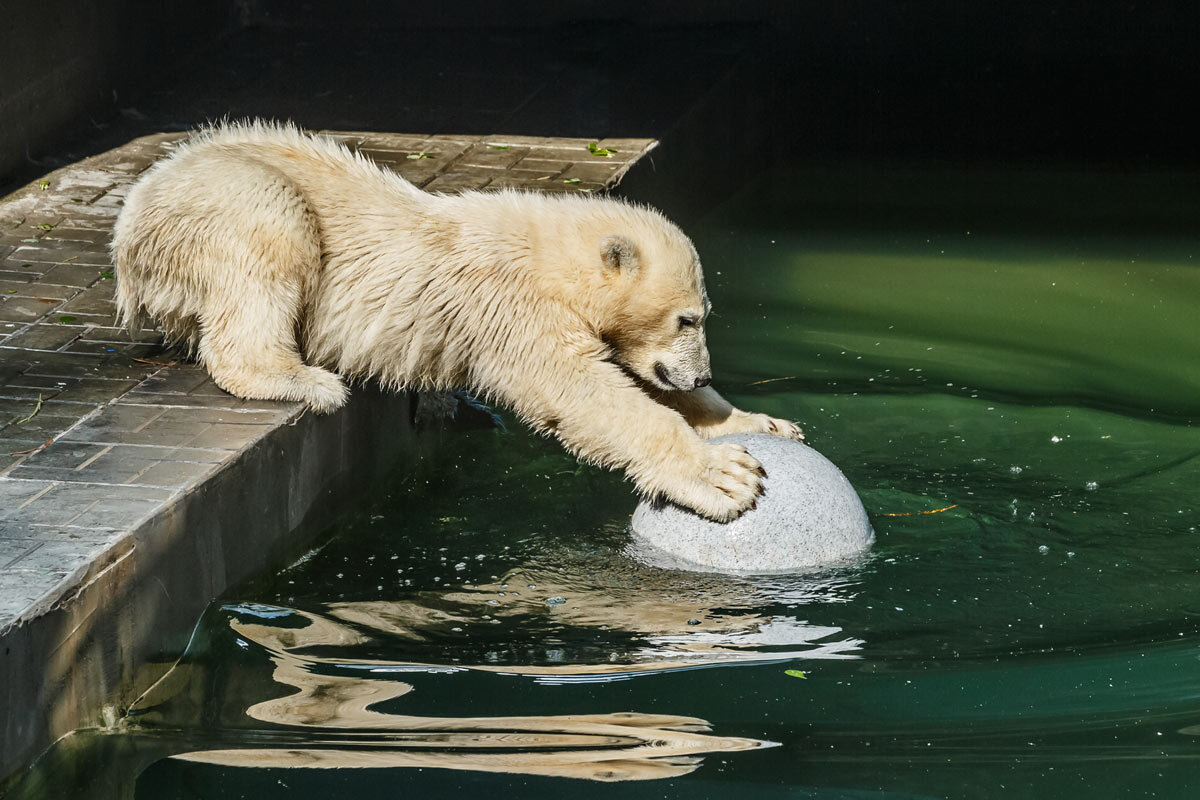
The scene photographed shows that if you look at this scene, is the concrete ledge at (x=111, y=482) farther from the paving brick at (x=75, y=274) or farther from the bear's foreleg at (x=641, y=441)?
the bear's foreleg at (x=641, y=441)

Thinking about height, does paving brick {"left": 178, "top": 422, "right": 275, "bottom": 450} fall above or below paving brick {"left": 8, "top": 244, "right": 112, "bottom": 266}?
below

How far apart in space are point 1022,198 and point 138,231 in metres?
7.36

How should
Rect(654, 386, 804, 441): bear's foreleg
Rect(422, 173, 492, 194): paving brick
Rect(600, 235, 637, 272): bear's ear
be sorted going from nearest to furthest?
Rect(600, 235, 637, 272): bear's ear
Rect(654, 386, 804, 441): bear's foreleg
Rect(422, 173, 492, 194): paving brick

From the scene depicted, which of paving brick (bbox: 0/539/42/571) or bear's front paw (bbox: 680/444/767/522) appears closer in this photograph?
paving brick (bbox: 0/539/42/571)

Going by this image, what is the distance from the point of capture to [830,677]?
4652mm

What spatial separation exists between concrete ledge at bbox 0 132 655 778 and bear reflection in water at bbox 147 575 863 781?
297mm

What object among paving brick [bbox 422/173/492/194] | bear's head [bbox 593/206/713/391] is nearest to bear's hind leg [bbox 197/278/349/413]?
bear's head [bbox 593/206/713/391]

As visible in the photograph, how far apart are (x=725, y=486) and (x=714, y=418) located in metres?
0.88

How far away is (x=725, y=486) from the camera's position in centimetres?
514

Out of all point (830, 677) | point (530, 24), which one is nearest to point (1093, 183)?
point (530, 24)

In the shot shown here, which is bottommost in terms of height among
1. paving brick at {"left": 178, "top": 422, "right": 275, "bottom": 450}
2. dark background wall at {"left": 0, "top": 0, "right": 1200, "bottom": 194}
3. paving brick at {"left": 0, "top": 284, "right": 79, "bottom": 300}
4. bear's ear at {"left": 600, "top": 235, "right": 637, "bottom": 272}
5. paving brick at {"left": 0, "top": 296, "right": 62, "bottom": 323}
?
paving brick at {"left": 178, "top": 422, "right": 275, "bottom": 450}

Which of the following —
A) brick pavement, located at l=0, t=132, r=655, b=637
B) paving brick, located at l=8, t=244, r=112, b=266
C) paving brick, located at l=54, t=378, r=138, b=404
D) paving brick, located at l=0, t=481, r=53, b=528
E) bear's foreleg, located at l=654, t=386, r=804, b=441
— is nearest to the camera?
brick pavement, located at l=0, t=132, r=655, b=637

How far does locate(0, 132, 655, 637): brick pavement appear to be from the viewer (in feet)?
14.2

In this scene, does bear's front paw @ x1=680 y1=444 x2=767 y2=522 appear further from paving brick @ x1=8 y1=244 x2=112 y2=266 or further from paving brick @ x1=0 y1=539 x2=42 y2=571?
paving brick @ x1=8 y1=244 x2=112 y2=266
